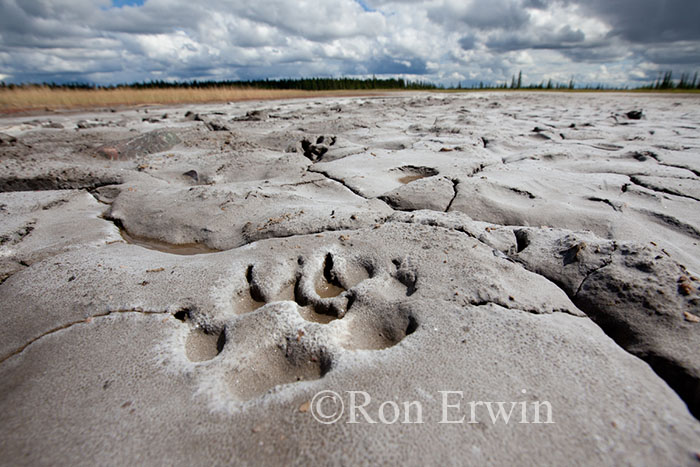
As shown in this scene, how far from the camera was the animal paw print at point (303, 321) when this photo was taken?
101 centimetres

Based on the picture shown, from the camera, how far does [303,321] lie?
3.79 ft

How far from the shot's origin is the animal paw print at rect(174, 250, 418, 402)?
1009 millimetres

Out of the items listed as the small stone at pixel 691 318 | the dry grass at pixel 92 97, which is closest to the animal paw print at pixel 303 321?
the small stone at pixel 691 318

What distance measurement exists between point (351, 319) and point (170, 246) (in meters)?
1.29

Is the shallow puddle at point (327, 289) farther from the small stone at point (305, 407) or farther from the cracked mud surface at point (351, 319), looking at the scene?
the small stone at point (305, 407)

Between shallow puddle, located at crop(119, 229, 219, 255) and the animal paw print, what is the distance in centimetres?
57

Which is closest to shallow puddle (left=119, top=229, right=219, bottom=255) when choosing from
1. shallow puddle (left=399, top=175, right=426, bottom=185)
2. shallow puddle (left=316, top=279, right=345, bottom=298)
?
shallow puddle (left=316, top=279, right=345, bottom=298)

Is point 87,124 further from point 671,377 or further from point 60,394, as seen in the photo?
point 671,377

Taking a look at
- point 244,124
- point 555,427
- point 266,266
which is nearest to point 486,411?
point 555,427

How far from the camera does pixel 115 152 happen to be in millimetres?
3613

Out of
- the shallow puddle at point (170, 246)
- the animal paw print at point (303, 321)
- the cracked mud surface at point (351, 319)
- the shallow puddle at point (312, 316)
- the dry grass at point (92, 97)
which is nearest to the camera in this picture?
the cracked mud surface at point (351, 319)

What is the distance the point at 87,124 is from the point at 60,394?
6206 millimetres

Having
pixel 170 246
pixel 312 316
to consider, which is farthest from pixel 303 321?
pixel 170 246

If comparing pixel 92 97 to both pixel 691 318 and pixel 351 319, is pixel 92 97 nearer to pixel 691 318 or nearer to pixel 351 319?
pixel 351 319
